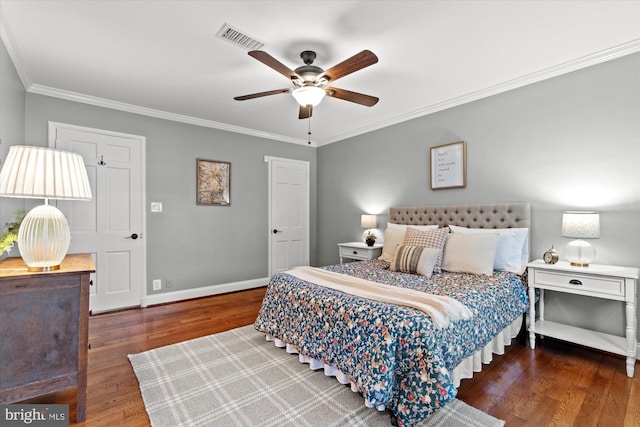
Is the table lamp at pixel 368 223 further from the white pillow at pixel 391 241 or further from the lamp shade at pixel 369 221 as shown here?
the white pillow at pixel 391 241

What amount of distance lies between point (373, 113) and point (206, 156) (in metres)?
2.43

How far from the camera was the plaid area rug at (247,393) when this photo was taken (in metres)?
1.72

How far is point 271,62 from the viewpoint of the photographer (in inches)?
81.1

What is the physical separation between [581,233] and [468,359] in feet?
4.69

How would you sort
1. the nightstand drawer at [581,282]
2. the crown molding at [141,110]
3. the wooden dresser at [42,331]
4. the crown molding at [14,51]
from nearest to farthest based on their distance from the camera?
the wooden dresser at [42,331], the crown molding at [14,51], the nightstand drawer at [581,282], the crown molding at [141,110]

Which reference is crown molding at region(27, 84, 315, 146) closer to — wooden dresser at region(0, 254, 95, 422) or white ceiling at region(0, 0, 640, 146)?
white ceiling at region(0, 0, 640, 146)

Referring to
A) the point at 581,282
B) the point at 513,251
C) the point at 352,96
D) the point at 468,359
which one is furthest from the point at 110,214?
the point at 581,282

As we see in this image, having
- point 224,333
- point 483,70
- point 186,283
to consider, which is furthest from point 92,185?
point 483,70

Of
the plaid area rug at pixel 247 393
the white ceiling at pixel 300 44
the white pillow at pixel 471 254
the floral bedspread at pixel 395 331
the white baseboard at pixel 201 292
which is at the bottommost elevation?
the plaid area rug at pixel 247 393

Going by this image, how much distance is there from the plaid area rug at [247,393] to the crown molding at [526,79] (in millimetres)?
2933

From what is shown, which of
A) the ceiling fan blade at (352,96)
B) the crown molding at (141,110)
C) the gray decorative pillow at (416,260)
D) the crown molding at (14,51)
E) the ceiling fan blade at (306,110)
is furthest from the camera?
the crown molding at (141,110)

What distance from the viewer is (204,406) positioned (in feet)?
6.03

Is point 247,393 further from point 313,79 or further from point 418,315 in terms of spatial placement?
point 313,79

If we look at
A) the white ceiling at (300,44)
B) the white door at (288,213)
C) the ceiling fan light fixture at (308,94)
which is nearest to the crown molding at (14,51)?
the white ceiling at (300,44)
